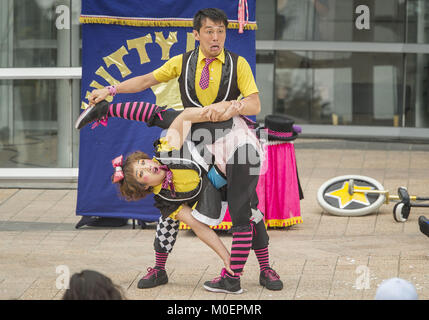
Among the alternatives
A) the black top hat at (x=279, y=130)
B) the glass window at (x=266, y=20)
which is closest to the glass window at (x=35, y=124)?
the black top hat at (x=279, y=130)

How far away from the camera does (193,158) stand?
5664 millimetres

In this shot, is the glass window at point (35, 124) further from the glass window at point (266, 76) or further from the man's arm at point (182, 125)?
the man's arm at point (182, 125)

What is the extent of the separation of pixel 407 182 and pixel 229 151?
4.16m

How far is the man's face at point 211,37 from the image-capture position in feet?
18.2

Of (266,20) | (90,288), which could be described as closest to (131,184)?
(90,288)

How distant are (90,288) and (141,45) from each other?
13.3 ft

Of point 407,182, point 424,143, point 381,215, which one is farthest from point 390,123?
point 381,215

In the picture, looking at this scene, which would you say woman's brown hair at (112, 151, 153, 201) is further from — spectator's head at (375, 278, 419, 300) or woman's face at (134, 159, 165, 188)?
spectator's head at (375, 278, 419, 300)

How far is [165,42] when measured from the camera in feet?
23.3

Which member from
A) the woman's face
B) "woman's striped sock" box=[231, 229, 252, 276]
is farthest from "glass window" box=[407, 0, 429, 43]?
the woman's face

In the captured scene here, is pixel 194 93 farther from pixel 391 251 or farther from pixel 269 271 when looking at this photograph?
pixel 391 251

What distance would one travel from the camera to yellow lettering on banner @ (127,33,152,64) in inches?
281

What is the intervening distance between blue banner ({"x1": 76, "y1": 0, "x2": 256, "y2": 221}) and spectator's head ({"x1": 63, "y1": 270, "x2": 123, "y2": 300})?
3.81 meters

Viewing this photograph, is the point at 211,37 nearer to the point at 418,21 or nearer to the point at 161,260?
the point at 161,260
